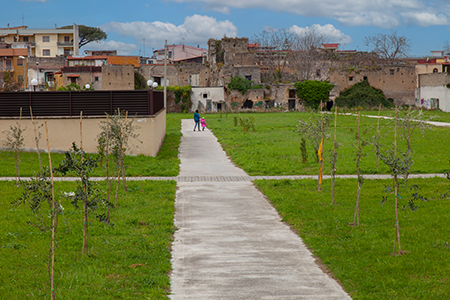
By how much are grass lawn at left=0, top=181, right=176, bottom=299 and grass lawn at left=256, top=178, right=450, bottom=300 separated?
2.60 metres

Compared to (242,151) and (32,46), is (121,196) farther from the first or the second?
(32,46)

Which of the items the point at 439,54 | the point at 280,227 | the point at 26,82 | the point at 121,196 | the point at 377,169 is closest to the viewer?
the point at 280,227

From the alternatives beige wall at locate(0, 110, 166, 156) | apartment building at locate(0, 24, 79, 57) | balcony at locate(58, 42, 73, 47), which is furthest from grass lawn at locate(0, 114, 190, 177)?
apartment building at locate(0, 24, 79, 57)

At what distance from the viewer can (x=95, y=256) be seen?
6.95 m

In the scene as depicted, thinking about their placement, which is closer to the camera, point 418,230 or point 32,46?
point 418,230

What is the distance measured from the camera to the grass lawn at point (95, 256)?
568 centimetres

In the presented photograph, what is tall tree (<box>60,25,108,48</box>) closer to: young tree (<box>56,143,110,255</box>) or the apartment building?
the apartment building

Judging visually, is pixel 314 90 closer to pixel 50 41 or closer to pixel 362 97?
pixel 362 97

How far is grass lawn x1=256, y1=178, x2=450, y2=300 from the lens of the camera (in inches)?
234

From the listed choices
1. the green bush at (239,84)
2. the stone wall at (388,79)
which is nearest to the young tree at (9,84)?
the green bush at (239,84)

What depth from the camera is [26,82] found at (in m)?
71.5

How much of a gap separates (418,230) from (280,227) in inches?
102

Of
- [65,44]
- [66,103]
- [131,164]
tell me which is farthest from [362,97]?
[131,164]

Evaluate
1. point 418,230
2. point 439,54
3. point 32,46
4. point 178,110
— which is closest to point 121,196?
point 418,230
